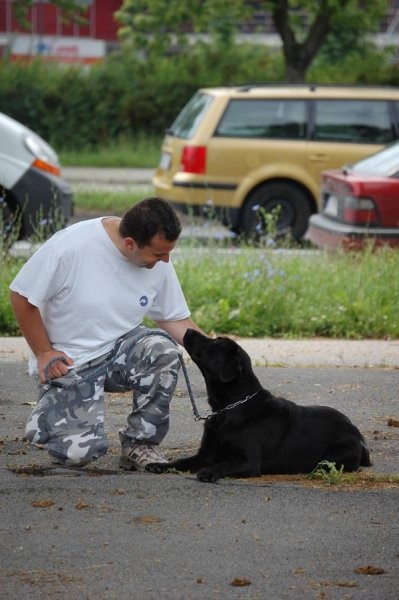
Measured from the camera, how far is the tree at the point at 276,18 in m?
26.3

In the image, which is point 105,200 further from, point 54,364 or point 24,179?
point 54,364

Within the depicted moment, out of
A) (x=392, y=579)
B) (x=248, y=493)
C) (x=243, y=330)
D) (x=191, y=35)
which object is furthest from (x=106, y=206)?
(x=191, y=35)

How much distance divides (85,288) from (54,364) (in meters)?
0.36

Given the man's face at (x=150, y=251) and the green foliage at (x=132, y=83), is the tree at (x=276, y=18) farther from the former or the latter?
the man's face at (x=150, y=251)

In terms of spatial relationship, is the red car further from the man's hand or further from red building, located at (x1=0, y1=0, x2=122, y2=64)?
red building, located at (x1=0, y1=0, x2=122, y2=64)

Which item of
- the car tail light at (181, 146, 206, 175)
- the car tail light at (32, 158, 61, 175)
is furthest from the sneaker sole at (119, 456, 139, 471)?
the car tail light at (181, 146, 206, 175)

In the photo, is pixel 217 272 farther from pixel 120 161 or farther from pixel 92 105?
pixel 92 105

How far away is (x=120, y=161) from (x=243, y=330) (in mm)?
16057

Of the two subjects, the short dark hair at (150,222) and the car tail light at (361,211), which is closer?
the short dark hair at (150,222)

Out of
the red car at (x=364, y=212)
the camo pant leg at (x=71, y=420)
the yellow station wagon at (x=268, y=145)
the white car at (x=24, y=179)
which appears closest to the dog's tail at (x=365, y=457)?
the camo pant leg at (x=71, y=420)

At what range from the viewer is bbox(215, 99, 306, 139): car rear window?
48.8ft

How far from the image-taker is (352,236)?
11320 mm

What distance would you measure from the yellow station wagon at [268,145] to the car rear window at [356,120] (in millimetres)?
12

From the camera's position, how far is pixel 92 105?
27.7 metres
